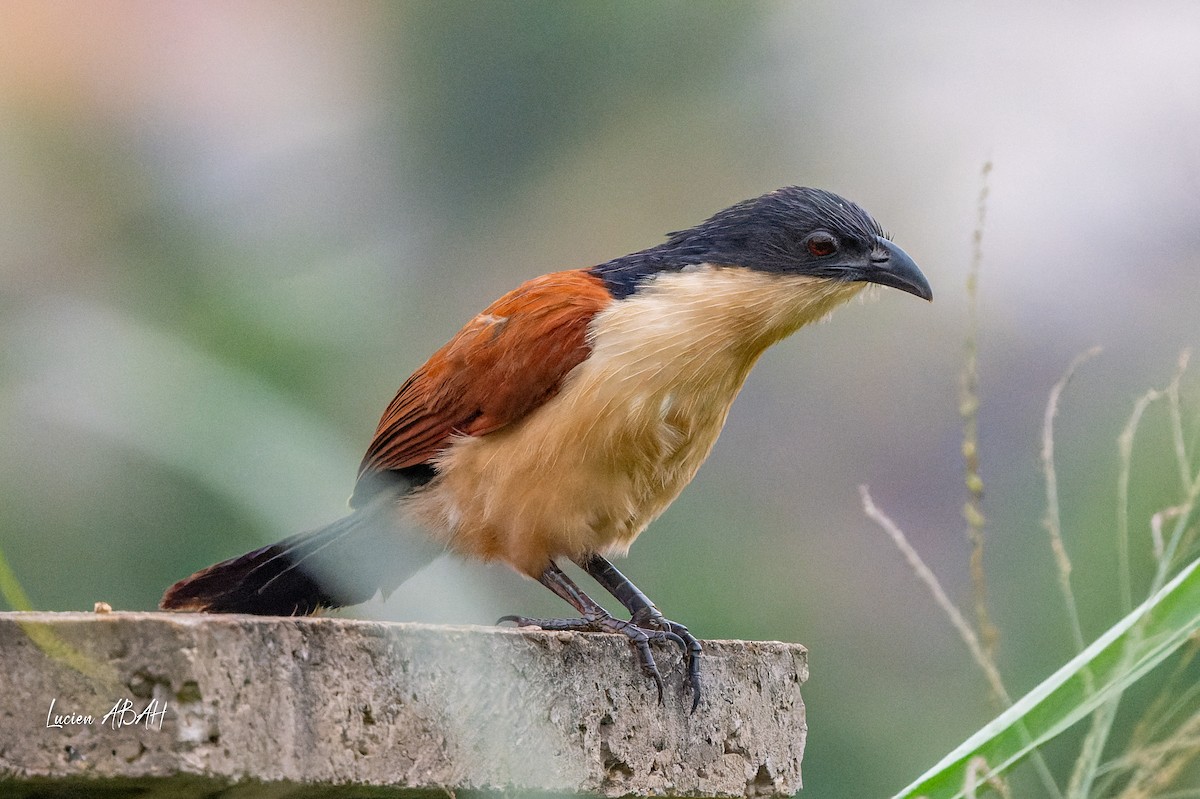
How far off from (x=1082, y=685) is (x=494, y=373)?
107cm

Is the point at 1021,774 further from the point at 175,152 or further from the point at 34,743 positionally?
the point at 34,743

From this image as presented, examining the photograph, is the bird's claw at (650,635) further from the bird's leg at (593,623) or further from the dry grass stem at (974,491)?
the dry grass stem at (974,491)

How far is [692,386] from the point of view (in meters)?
2.00

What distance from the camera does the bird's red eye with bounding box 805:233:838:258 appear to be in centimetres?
215

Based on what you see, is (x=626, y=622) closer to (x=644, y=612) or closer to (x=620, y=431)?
(x=644, y=612)

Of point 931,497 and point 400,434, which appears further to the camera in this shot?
point 931,497

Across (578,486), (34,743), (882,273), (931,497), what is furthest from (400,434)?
(931,497)

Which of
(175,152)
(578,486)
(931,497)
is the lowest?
(931,497)

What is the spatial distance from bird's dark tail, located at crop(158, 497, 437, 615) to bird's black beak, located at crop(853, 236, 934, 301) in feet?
2.97

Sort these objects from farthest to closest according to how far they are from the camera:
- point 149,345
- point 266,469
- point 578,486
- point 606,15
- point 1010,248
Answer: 1. point 606,15
2. point 1010,248
3. point 578,486
4. point 149,345
5. point 266,469

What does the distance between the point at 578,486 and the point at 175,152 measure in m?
2.85

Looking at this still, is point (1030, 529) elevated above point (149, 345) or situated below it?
below
